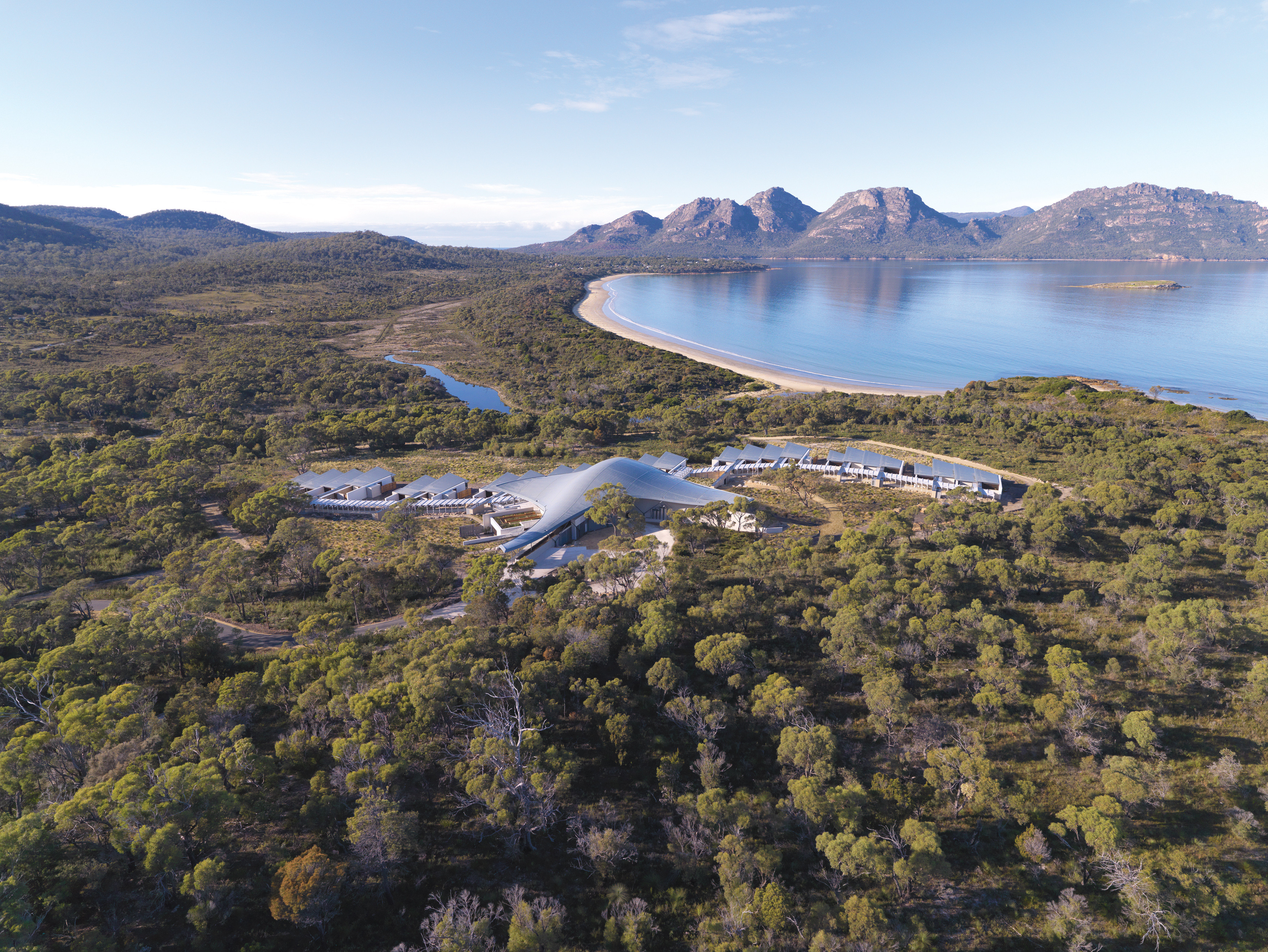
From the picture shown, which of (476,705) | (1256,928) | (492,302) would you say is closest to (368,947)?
(476,705)

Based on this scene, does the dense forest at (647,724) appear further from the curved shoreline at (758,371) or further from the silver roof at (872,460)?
the curved shoreline at (758,371)

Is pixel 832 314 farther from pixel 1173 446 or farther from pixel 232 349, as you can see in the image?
pixel 232 349

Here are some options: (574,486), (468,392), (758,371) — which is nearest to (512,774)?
(574,486)

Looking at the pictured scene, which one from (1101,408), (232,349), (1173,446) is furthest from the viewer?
(232,349)

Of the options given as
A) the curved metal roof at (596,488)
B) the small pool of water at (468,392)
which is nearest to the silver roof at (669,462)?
the curved metal roof at (596,488)

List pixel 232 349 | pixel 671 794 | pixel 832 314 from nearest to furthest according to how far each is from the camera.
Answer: pixel 671 794
pixel 232 349
pixel 832 314
